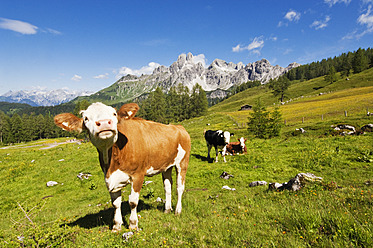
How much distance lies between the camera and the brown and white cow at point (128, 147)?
3996 mm

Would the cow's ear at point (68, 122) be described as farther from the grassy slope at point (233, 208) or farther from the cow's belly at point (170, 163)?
the cow's belly at point (170, 163)

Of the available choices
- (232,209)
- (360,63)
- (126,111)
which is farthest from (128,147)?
(360,63)

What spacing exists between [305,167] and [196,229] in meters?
10.9

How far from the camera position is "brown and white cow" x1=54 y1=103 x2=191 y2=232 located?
13.1 ft

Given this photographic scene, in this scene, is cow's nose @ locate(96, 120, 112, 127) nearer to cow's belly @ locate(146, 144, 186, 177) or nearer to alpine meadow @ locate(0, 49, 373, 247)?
cow's belly @ locate(146, 144, 186, 177)

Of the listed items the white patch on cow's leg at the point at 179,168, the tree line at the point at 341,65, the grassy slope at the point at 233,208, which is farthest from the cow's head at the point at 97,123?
the tree line at the point at 341,65

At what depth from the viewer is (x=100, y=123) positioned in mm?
3857

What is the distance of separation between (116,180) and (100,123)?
2.09 metres

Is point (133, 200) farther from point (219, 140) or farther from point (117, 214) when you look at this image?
point (219, 140)

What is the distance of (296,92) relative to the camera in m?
126

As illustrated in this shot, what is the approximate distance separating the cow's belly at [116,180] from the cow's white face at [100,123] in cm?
143

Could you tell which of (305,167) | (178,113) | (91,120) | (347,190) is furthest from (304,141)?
(178,113)

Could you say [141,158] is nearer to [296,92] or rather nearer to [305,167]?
[305,167]

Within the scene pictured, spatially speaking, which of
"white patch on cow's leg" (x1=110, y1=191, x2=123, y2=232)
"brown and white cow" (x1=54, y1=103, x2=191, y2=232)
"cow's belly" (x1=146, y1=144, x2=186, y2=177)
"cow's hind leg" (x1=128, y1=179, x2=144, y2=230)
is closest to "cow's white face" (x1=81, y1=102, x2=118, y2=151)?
"brown and white cow" (x1=54, y1=103, x2=191, y2=232)
